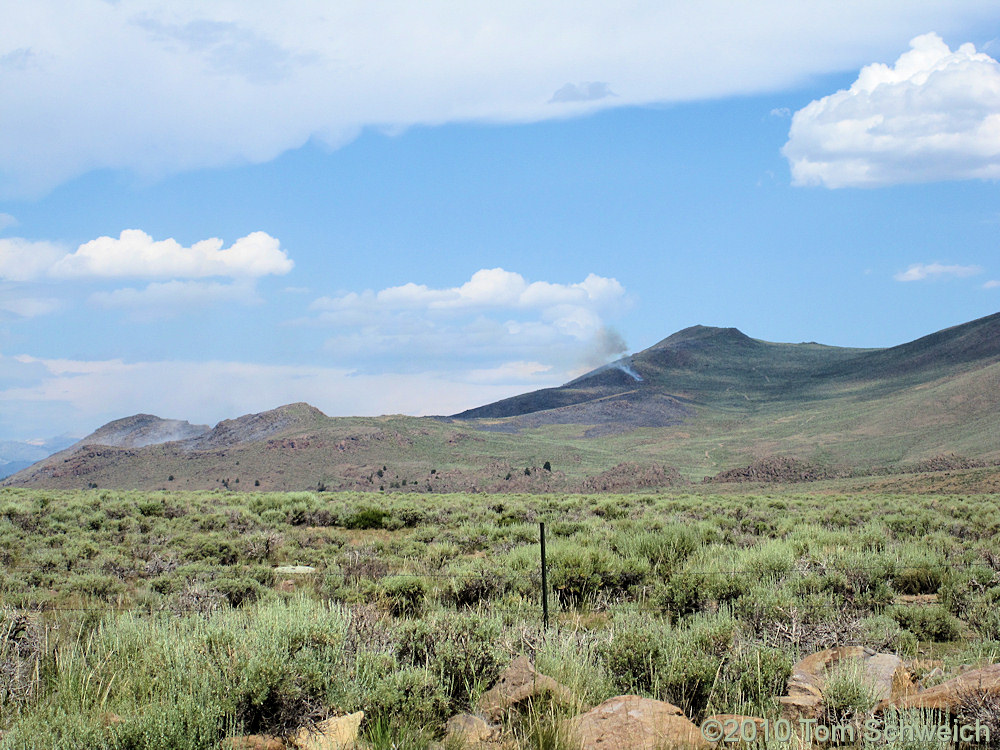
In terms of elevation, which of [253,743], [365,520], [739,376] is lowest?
[365,520]

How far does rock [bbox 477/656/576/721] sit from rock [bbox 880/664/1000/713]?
219cm

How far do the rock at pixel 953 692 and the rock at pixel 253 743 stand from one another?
3935 mm

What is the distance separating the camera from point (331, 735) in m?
4.71

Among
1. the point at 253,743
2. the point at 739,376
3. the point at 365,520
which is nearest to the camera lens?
the point at 253,743

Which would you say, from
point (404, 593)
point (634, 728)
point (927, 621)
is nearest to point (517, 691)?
point (634, 728)

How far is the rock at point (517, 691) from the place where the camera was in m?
5.23

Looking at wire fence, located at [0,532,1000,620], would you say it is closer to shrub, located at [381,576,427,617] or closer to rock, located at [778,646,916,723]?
shrub, located at [381,576,427,617]

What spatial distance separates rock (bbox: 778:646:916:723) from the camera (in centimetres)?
516

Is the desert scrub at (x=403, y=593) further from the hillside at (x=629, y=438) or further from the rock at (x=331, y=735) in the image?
the hillside at (x=629, y=438)

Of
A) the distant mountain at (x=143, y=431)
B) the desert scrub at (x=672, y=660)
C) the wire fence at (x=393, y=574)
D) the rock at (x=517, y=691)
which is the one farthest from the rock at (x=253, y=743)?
the distant mountain at (x=143, y=431)

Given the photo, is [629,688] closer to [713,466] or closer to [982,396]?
[713,466]

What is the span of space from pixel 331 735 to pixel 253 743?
0.47m

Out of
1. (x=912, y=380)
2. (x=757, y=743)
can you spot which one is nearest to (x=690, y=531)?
(x=757, y=743)

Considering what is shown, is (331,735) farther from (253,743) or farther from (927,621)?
(927,621)
